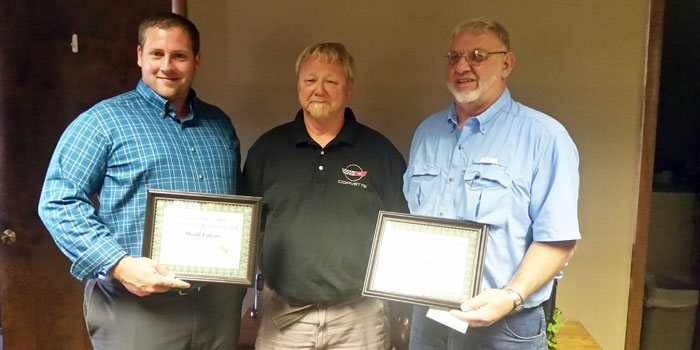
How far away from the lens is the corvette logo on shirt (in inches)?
62.2

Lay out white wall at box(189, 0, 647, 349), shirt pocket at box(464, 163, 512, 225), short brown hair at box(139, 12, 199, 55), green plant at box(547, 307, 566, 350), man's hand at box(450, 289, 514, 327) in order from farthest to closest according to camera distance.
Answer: white wall at box(189, 0, 647, 349), green plant at box(547, 307, 566, 350), short brown hair at box(139, 12, 199, 55), shirt pocket at box(464, 163, 512, 225), man's hand at box(450, 289, 514, 327)

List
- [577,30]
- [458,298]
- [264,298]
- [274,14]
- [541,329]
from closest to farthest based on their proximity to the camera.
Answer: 1. [458,298]
2. [541,329]
3. [264,298]
4. [577,30]
5. [274,14]

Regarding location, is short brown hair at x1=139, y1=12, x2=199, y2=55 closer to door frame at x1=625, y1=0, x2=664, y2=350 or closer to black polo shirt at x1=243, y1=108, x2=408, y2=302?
black polo shirt at x1=243, y1=108, x2=408, y2=302

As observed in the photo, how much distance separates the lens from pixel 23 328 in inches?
76.7

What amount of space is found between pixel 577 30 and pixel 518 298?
1.51 m

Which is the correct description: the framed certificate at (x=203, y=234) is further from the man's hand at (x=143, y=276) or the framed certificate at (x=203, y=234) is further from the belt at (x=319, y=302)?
the belt at (x=319, y=302)

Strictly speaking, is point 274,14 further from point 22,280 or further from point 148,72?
point 22,280

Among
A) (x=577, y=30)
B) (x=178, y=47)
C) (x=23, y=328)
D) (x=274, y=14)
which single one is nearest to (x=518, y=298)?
(x=178, y=47)

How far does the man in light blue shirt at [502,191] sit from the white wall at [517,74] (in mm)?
883

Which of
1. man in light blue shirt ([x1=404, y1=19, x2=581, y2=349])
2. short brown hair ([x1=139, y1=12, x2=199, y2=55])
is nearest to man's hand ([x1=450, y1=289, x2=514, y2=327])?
man in light blue shirt ([x1=404, y1=19, x2=581, y2=349])

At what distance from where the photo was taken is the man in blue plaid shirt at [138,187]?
131 cm

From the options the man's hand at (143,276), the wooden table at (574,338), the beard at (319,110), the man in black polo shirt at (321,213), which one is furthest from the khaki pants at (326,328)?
the wooden table at (574,338)

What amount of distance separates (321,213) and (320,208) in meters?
0.02

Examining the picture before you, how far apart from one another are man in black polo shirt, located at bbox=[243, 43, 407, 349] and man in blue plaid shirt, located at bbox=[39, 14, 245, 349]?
18cm
